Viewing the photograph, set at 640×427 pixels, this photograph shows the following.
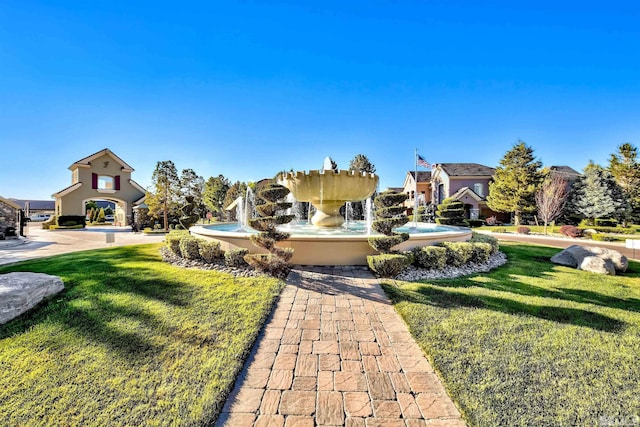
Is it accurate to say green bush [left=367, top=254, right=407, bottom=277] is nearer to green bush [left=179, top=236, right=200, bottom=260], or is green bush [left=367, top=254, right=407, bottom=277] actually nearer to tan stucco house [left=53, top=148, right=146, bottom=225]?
green bush [left=179, top=236, right=200, bottom=260]

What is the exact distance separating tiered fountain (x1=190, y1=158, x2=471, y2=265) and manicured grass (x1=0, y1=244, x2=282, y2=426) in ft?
5.82

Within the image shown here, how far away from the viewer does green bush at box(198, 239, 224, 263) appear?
8227 millimetres

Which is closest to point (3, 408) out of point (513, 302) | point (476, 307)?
point (476, 307)

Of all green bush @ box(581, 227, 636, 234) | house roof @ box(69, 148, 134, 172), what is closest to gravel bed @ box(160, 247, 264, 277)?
house roof @ box(69, 148, 134, 172)

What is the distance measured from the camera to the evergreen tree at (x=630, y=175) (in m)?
25.7

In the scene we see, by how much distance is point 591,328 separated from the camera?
14.7ft

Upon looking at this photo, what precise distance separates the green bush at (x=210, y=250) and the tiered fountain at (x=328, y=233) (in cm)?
45

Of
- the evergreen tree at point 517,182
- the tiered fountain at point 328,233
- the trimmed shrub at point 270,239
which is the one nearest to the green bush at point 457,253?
the tiered fountain at point 328,233

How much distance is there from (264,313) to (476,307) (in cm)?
422

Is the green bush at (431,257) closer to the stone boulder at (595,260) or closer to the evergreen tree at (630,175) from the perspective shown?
the stone boulder at (595,260)

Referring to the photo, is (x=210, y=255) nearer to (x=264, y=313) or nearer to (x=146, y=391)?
(x=264, y=313)

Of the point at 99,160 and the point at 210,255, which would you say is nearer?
the point at 210,255

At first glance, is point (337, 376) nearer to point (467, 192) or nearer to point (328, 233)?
point (328, 233)

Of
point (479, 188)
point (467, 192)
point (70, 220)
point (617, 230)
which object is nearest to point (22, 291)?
point (70, 220)
